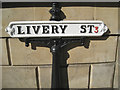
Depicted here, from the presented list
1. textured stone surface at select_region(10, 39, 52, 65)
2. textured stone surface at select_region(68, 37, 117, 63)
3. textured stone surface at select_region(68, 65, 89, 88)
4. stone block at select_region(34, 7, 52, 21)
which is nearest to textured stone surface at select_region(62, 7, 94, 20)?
stone block at select_region(34, 7, 52, 21)

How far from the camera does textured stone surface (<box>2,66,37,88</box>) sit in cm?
180

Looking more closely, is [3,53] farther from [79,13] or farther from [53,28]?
[79,13]

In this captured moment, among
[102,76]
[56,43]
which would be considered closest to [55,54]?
[56,43]

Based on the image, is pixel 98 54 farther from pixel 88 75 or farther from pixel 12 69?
pixel 12 69

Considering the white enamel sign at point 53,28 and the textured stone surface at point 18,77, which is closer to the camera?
the white enamel sign at point 53,28

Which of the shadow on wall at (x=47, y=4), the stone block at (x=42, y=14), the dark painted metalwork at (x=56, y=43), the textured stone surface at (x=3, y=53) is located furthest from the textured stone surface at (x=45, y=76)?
the shadow on wall at (x=47, y=4)

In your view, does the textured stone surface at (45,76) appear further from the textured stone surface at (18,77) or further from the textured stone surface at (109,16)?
the textured stone surface at (109,16)

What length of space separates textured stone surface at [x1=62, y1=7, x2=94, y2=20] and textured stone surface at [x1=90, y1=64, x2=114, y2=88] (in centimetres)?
58

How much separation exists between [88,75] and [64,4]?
33.6 inches

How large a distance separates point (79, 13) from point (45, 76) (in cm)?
80

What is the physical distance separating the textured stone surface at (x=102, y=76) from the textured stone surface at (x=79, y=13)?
0.58 m

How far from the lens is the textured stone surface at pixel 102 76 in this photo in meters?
1.83

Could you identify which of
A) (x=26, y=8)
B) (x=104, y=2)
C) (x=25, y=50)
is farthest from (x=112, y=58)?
(x=26, y=8)

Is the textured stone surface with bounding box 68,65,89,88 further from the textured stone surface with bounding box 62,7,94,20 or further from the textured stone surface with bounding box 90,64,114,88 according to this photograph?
the textured stone surface with bounding box 62,7,94,20
